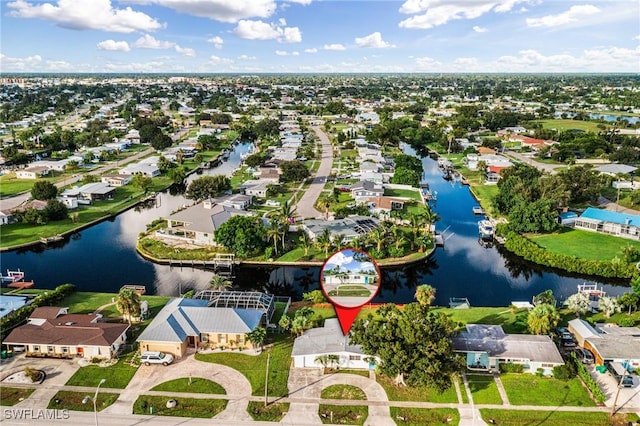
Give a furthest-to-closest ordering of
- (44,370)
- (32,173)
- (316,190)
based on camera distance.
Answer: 1. (32,173)
2. (316,190)
3. (44,370)

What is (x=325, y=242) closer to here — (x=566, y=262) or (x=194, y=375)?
(x=194, y=375)

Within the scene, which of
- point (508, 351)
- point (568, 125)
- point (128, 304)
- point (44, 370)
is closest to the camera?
point (508, 351)

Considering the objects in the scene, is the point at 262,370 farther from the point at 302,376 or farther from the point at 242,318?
the point at 242,318

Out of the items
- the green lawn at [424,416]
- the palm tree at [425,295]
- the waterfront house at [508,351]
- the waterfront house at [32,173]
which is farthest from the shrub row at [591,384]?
the waterfront house at [32,173]

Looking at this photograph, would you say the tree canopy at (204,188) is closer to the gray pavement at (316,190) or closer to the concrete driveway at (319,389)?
the gray pavement at (316,190)

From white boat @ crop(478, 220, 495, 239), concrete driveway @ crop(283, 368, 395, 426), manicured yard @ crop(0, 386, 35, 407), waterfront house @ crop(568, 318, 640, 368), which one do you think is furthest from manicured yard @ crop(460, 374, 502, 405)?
white boat @ crop(478, 220, 495, 239)

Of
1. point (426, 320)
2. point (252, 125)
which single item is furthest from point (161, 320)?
point (252, 125)

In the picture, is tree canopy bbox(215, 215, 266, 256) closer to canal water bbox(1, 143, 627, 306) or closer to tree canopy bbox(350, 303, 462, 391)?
canal water bbox(1, 143, 627, 306)

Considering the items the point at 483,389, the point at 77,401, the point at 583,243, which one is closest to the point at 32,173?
the point at 77,401
